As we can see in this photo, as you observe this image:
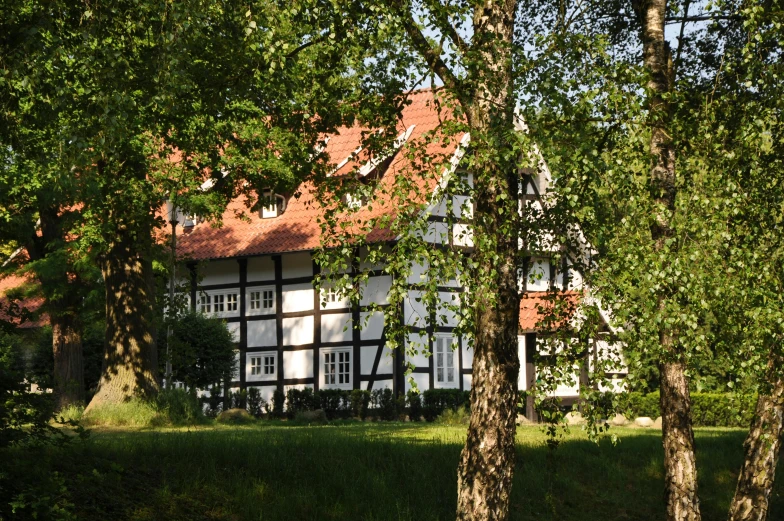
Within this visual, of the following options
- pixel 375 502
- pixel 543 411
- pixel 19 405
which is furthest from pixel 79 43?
pixel 375 502

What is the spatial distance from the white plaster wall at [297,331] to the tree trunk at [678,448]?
23.6 metres

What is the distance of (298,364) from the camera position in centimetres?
3659

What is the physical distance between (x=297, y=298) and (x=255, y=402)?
386cm

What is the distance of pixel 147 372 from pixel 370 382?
1153cm

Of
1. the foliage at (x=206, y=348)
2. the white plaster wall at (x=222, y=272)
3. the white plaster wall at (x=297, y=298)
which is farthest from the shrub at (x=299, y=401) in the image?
the white plaster wall at (x=222, y=272)

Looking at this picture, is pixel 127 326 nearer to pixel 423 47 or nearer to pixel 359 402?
pixel 359 402

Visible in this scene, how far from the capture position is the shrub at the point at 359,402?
33219 millimetres

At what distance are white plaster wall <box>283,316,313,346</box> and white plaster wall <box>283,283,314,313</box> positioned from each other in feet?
1.15

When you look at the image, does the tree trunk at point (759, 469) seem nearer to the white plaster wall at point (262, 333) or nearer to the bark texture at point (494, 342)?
the bark texture at point (494, 342)

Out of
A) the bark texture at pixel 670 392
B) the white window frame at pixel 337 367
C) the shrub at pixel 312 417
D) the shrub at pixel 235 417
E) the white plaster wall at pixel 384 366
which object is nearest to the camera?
the bark texture at pixel 670 392

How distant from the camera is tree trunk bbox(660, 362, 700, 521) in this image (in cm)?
1331

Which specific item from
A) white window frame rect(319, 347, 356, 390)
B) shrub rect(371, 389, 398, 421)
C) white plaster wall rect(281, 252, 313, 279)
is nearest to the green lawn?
shrub rect(371, 389, 398, 421)

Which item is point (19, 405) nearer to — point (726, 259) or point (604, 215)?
point (604, 215)

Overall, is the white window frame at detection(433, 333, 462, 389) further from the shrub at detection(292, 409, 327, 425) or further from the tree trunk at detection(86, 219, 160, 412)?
the tree trunk at detection(86, 219, 160, 412)
